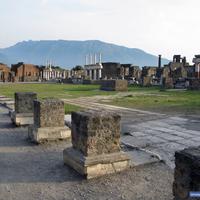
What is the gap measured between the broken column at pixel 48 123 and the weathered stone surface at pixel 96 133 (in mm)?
2209

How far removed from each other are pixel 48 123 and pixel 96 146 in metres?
2.86

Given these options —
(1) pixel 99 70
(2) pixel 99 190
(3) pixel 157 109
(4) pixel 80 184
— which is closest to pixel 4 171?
(4) pixel 80 184

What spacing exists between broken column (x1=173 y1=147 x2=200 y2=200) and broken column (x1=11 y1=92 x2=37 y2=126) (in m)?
7.47

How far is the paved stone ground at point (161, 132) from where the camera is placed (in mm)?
7612

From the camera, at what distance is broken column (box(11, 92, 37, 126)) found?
35.5 feet

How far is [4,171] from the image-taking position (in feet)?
20.5

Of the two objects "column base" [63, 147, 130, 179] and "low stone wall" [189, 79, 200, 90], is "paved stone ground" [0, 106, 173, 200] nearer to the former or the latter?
"column base" [63, 147, 130, 179]

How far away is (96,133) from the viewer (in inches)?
239

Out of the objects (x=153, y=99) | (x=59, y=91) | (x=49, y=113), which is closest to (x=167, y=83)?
(x=59, y=91)

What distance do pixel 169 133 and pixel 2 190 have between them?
4.85m

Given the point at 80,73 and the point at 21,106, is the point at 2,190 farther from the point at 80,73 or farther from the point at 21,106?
the point at 80,73

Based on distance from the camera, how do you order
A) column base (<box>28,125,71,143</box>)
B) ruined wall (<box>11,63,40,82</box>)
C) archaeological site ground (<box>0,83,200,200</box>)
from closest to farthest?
archaeological site ground (<box>0,83,200,200</box>), column base (<box>28,125,71,143</box>), ruined wall (<box>11,63,40,82</box>)

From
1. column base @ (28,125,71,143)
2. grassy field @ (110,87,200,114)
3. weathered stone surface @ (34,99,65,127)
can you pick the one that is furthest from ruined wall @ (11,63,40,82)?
column base @ (28,125,71,143)

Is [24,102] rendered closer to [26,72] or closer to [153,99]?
[153,99]
